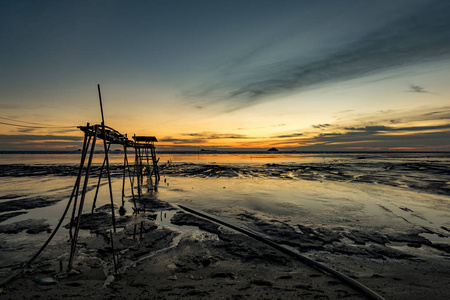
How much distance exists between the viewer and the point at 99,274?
19.4 ft

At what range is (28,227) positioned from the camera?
9.78 meters

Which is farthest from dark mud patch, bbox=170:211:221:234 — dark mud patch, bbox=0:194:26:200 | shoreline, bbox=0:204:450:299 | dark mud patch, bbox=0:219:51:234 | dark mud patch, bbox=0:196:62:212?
dark mud patch, bbox=0:194:26:200

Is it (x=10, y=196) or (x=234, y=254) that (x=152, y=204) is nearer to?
(x=234, y=254)

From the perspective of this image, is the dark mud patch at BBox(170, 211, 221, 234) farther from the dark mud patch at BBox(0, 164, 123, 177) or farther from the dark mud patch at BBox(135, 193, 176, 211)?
the dark mud patch at BBox(0, 164, 123, 177)

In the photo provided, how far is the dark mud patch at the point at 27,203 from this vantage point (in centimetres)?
1312

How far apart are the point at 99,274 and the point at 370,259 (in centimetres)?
807

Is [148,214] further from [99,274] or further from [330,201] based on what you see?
[330,201]

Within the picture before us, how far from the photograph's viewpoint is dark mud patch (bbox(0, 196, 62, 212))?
43.1 feet

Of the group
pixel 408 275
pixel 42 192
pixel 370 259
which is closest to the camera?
pixel 408 275

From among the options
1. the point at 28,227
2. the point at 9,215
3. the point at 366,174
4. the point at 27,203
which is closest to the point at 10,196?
the point at 27,203

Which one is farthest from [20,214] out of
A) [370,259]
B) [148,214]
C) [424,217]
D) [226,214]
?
[424,217]

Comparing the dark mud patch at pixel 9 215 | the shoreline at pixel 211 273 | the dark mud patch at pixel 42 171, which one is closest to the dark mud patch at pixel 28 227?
the dark mud patch at pixel 9 215

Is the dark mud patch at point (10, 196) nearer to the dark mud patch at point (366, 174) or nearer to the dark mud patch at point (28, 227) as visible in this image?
the dark mud patch at point (28, 227)

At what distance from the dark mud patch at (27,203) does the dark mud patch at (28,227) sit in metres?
3.74
